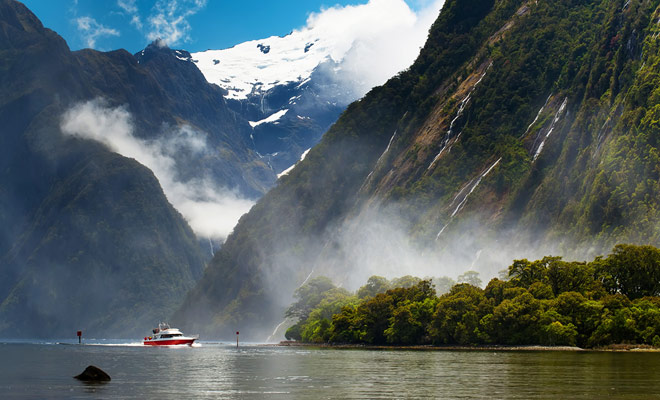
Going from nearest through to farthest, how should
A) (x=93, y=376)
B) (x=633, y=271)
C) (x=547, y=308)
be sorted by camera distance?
(x=93, y=376), (x=547, y=308), (x=633, y=271)

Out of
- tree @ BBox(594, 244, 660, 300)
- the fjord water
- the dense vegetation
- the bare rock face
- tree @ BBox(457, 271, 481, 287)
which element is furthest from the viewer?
tree @ BBox(457, 271, 481, 287)

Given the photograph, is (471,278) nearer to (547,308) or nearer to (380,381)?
(547,308)

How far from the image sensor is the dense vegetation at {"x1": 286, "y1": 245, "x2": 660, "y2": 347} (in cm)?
12575

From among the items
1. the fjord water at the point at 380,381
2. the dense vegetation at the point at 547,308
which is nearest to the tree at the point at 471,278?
the dense vegetation at the point at 547,308

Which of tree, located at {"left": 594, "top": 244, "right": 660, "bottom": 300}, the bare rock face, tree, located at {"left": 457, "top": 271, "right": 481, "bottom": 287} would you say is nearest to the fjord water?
the bare rock face

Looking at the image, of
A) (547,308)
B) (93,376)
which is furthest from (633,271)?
(93,376)

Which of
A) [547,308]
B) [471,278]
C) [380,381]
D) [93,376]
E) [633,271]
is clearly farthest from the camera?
[471,278]

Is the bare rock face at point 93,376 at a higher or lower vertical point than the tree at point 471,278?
lower

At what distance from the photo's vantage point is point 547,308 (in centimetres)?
13662

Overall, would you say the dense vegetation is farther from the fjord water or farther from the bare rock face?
the bare rock face

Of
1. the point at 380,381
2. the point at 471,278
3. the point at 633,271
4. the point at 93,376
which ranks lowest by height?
the point at 380,381

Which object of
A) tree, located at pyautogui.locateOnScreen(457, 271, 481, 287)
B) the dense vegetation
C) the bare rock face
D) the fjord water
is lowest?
the fjord water

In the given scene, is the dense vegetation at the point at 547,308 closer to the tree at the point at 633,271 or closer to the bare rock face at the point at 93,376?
the tree at the point at 633,271

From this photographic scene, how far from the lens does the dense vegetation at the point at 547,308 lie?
126 metres
